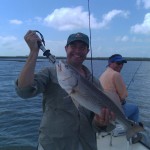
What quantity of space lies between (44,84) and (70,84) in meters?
0.43

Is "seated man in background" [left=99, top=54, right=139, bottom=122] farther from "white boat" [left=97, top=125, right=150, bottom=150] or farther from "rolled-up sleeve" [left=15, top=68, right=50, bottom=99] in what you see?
"rolled-up sleeve" [left=15, top=68, right=50, bottom=99]

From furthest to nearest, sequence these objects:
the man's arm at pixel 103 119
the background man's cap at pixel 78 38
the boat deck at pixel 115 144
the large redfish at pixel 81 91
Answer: the boat deck at pixel 115 144, the background man's cap at pixel 78 38, the man's arm at pixel 103 119, the large redfish at pixel 81 91

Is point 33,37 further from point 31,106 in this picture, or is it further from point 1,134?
point 31,106

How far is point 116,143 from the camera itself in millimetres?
7938

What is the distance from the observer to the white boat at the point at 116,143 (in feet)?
25.2

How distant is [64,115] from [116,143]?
4.15m

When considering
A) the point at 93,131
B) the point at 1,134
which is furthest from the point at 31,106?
the point at 93,131

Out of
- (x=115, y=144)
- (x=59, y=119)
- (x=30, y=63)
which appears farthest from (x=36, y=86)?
(x=115, y=144)

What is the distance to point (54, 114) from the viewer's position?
4137 mm

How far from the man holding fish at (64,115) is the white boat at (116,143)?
3.51 metres

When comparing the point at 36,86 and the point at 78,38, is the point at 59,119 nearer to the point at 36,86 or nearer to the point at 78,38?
the point at 36,86

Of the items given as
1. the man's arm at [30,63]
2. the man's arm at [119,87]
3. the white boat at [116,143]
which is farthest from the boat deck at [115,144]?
the man's arm at [30,63]

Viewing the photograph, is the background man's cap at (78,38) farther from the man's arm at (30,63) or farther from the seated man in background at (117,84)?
the seated man in background at (117,84)

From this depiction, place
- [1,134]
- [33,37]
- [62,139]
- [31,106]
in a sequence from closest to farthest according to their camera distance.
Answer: [33,37] < [62,139] < [1,134] < [31,106]
